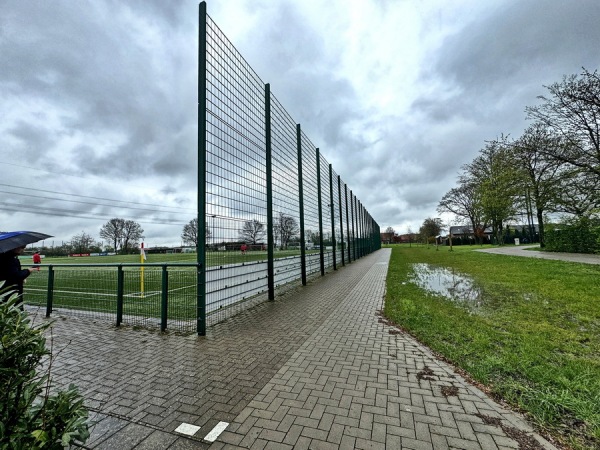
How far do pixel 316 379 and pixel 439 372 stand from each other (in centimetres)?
145

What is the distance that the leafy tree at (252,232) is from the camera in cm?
681

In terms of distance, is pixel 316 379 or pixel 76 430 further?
pixel 316 379

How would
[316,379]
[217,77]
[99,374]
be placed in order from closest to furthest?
[316,379] < [99,374] < [217,77]

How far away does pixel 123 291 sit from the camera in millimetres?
6051

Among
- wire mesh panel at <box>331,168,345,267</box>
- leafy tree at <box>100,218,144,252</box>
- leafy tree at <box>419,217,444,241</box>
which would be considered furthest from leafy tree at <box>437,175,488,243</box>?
leafy tree at <box>100,218,144,252</box>

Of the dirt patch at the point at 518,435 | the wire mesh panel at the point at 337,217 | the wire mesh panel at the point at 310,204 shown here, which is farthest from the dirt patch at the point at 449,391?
the wire mesh panel at the point at 337,217

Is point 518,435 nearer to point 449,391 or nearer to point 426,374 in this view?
point 449,391

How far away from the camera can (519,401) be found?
8.89 ft

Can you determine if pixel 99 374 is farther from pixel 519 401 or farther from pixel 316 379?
pixel 519 401

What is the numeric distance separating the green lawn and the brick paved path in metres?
0.34

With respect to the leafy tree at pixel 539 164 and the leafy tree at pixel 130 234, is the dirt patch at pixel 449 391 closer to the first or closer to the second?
the leafy tree at pixel 539 164

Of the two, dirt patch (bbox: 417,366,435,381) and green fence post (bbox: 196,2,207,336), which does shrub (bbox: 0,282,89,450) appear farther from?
green fence post (bbox: 196,2,207,336)

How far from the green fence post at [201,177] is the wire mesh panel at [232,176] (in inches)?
5.0

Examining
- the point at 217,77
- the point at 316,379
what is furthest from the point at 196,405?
the point at 217,77
